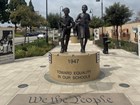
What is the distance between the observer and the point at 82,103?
Result: 6031mm

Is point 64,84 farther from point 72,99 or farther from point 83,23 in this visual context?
point 83,23

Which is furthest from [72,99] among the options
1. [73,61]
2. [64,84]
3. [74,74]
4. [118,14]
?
[118,14]

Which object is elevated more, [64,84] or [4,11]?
[4,11]

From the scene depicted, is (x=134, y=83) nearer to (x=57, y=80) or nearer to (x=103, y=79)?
(x=103, y=79)

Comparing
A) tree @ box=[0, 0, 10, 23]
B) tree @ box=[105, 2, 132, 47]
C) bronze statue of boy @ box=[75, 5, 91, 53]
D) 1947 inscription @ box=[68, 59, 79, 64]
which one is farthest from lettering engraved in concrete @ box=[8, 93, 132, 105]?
tree @ box=[0, 0, 10, 23]

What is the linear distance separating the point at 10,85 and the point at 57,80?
1.72 meters

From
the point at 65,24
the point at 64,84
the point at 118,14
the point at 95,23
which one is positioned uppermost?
the point at 95,23

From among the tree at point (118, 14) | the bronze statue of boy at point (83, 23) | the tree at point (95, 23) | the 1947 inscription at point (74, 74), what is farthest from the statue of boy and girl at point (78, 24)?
the tree at point (95, 23)

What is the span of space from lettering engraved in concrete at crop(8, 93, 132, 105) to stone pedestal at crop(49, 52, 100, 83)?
1465 mm

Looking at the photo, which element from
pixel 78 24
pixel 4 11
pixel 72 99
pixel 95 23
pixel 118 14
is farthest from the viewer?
pixel 4 11

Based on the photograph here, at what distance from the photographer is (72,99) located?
6.36 m

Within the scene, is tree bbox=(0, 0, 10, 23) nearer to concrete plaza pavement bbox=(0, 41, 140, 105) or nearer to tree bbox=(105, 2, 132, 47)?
tree bbox=(105, 2, 132, 47)

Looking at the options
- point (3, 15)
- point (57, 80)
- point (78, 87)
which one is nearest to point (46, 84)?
point (57, 80)

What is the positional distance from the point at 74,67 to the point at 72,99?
1.93 metres
